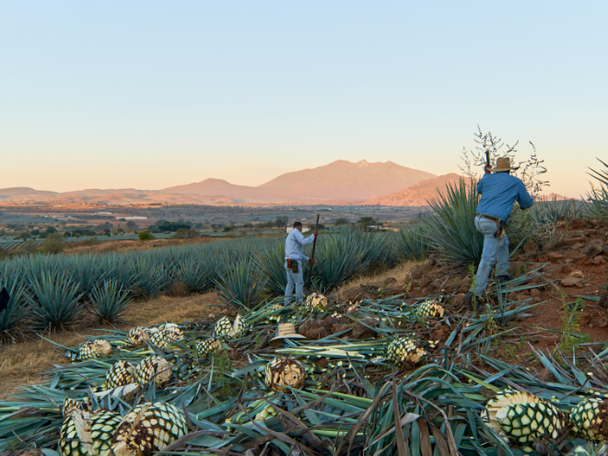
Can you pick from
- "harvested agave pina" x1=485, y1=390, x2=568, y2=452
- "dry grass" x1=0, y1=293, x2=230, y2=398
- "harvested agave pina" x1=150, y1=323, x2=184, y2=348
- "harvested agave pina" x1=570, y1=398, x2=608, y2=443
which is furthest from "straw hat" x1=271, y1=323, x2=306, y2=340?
"dry grass" x1=0, y1=293, x2=230, y2=398

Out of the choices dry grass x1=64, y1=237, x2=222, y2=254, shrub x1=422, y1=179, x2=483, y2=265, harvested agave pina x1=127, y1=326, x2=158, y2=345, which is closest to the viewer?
harvested agave pina x1=127, y1=326, x2=158, y2=345

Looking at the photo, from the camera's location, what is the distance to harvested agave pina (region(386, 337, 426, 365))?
3100 millimetres

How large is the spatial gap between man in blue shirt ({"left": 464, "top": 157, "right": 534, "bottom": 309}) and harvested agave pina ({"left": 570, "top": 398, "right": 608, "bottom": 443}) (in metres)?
2.27

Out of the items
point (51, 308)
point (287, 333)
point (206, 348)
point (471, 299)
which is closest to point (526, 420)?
Answer: point (287, 333)

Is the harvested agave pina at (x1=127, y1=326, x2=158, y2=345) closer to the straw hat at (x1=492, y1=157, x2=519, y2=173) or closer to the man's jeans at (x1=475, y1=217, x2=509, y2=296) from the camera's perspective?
the man's jeans at (x1=475, y1=217, x2=509, y2=296)

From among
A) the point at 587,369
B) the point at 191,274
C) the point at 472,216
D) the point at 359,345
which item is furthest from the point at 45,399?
the point at 191,274

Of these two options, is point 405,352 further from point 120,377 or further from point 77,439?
point 120,377

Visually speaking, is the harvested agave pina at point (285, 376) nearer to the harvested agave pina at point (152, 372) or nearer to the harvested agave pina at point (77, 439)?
the harvested agave pina at point (152, 372)

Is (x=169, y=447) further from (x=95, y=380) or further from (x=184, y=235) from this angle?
(x=184, y=235)

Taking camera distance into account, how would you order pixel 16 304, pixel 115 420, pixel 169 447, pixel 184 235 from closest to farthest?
1. pixel 169 447
2. pixel 115 420
3. pixel 16 304
4. pixel 184 235

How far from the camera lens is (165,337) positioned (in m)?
4.48

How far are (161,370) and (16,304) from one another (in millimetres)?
5314

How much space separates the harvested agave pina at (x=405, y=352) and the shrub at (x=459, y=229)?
3059 mm

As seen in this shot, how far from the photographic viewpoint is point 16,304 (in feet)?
23.2
